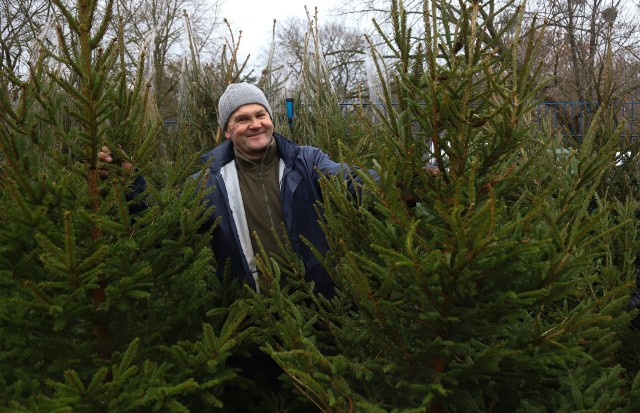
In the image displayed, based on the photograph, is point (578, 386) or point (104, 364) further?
point (104, 364)

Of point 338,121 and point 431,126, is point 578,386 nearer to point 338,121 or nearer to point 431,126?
point 431,126

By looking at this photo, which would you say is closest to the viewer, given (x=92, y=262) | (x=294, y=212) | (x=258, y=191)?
(x=92, y=262)

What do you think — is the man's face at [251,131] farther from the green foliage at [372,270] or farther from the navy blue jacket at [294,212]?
the green foliage at [372,270]

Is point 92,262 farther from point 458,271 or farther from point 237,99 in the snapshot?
point 237,99

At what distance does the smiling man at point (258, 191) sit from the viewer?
3.21 metres

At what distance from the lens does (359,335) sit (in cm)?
231

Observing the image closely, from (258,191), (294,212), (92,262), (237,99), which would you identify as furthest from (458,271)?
(237,99)

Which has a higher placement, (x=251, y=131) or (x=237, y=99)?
(x=237, y=99)

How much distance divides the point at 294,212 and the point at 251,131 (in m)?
0.54

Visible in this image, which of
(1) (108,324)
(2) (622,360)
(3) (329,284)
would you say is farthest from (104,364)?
(2) (622,360)

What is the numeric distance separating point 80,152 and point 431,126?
144 centimetres

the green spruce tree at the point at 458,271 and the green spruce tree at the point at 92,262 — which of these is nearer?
the green spruce tree at the point at 458,271

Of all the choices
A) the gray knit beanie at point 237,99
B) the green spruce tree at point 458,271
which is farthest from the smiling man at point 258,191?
the green spruce tree at point 458,271

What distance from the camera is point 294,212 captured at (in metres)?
3.27
